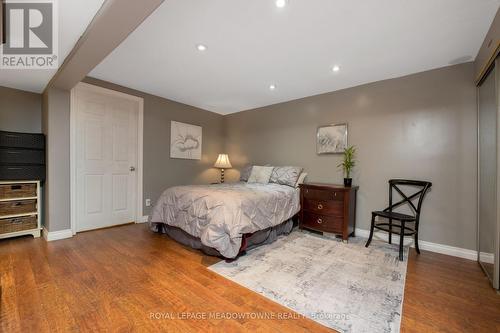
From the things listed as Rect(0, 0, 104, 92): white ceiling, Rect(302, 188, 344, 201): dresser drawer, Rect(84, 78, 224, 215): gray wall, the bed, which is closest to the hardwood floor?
the bed

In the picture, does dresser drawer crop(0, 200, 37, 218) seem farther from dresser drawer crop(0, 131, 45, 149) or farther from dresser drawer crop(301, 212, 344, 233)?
dresser drawer crop(301, 212, 344, 233)

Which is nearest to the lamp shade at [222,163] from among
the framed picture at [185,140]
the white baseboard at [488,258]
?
the framed picture at [185,140]

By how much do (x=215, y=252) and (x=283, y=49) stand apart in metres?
2.32

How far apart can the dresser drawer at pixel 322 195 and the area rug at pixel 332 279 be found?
0.60 metres

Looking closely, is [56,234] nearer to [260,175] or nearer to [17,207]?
[17,207]

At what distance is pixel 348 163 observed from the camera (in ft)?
10.4

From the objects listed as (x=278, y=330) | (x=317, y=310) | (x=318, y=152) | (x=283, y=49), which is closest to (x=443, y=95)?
(x=318, y=152)

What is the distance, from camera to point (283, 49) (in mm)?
2307

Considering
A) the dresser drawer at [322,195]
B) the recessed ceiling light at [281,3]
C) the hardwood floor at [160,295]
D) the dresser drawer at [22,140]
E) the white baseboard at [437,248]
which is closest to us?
the hardwood floor at [160,295]

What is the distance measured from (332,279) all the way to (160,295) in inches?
57.9

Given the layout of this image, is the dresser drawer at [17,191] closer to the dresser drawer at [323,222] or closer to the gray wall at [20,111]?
the gray wall at [20,111]

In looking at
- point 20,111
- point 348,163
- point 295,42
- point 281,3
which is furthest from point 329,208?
point 20,111

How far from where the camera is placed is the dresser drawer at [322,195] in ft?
9.66

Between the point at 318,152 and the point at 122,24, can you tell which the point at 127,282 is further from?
the point at 318,152
